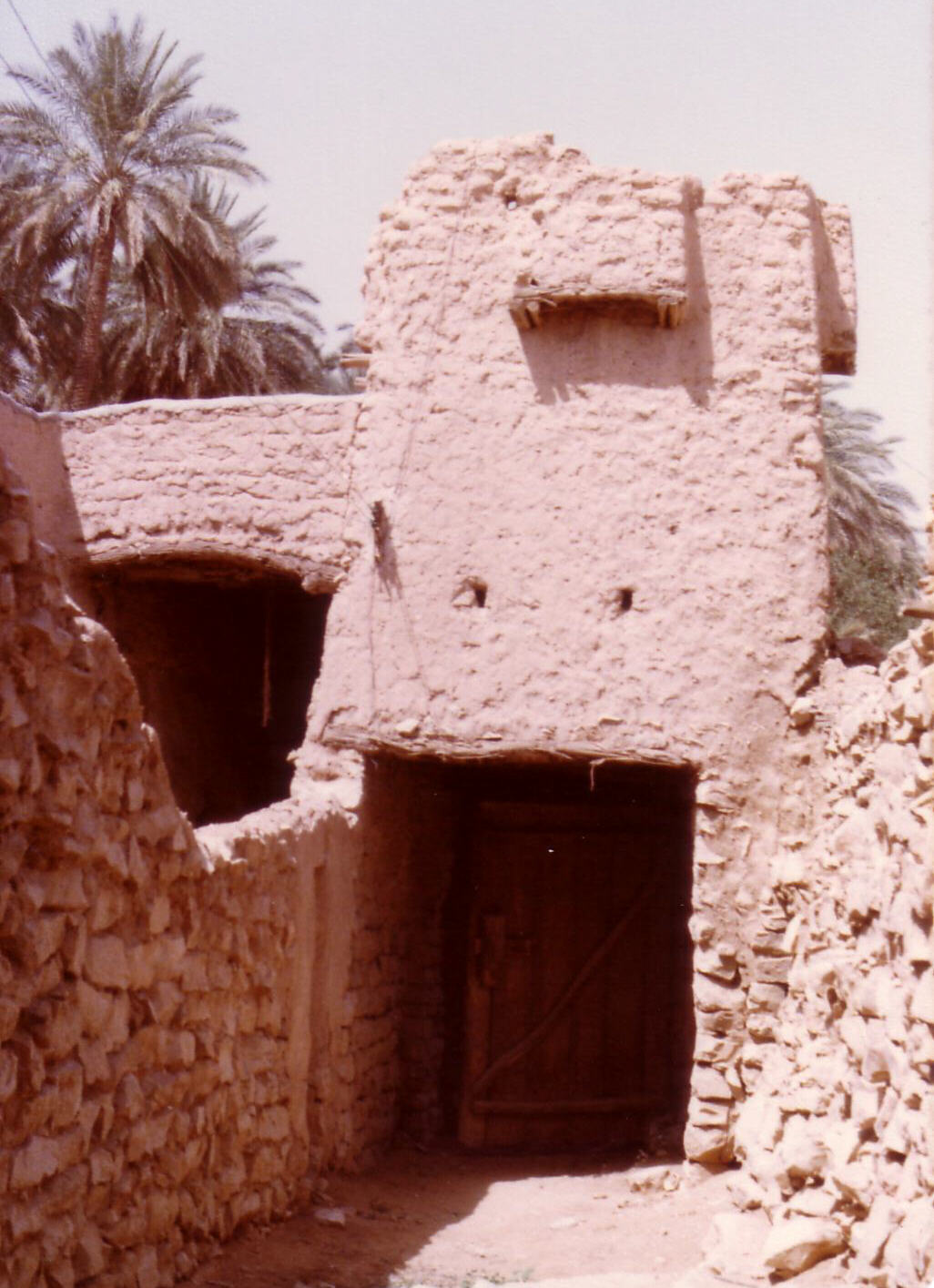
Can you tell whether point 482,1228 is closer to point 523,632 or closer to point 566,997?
point 566,997

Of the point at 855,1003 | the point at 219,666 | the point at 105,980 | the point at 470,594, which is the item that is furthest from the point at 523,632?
the point at 105,980

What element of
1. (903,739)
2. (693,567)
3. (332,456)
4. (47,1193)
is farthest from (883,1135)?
(332,456)

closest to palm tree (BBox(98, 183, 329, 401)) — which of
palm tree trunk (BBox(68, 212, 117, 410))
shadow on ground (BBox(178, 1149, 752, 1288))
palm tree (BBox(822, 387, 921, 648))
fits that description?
palm tree trunk (BBox(68, 212, 117, 410))

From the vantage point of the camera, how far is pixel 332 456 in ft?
25.6

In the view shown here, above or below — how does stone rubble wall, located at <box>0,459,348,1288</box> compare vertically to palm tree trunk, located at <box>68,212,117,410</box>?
below

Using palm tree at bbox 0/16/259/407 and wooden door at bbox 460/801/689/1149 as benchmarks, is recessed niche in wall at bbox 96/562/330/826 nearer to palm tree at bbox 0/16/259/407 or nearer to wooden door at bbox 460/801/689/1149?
wooden door at bbox 460/801/689/1149

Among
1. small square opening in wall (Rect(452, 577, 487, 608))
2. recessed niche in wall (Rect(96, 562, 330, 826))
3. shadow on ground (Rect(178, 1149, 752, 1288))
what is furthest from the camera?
recessed niche in wall (Rect(96, 562, 330, 826))

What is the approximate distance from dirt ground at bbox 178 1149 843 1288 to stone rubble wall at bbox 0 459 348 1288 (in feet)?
0.94

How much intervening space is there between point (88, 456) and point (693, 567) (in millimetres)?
3684

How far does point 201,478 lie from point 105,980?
4.40m

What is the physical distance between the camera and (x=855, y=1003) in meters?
5.09

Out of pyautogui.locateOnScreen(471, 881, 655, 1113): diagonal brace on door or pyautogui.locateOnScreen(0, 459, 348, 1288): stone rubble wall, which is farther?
pyautogui.locateOnScreen(471, 881, 655, 1113): diagonal brace on door

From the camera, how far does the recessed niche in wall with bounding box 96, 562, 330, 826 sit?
867cm

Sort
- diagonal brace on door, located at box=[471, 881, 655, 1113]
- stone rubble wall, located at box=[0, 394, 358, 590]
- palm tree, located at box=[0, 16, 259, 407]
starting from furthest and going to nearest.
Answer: palm tree, located at box=[0, 16, 259, 407], diagonal brace on door, located at box=[471, 881, 655, 1113], stone rubble wall, located at box=[0, 394, 358, 590]
